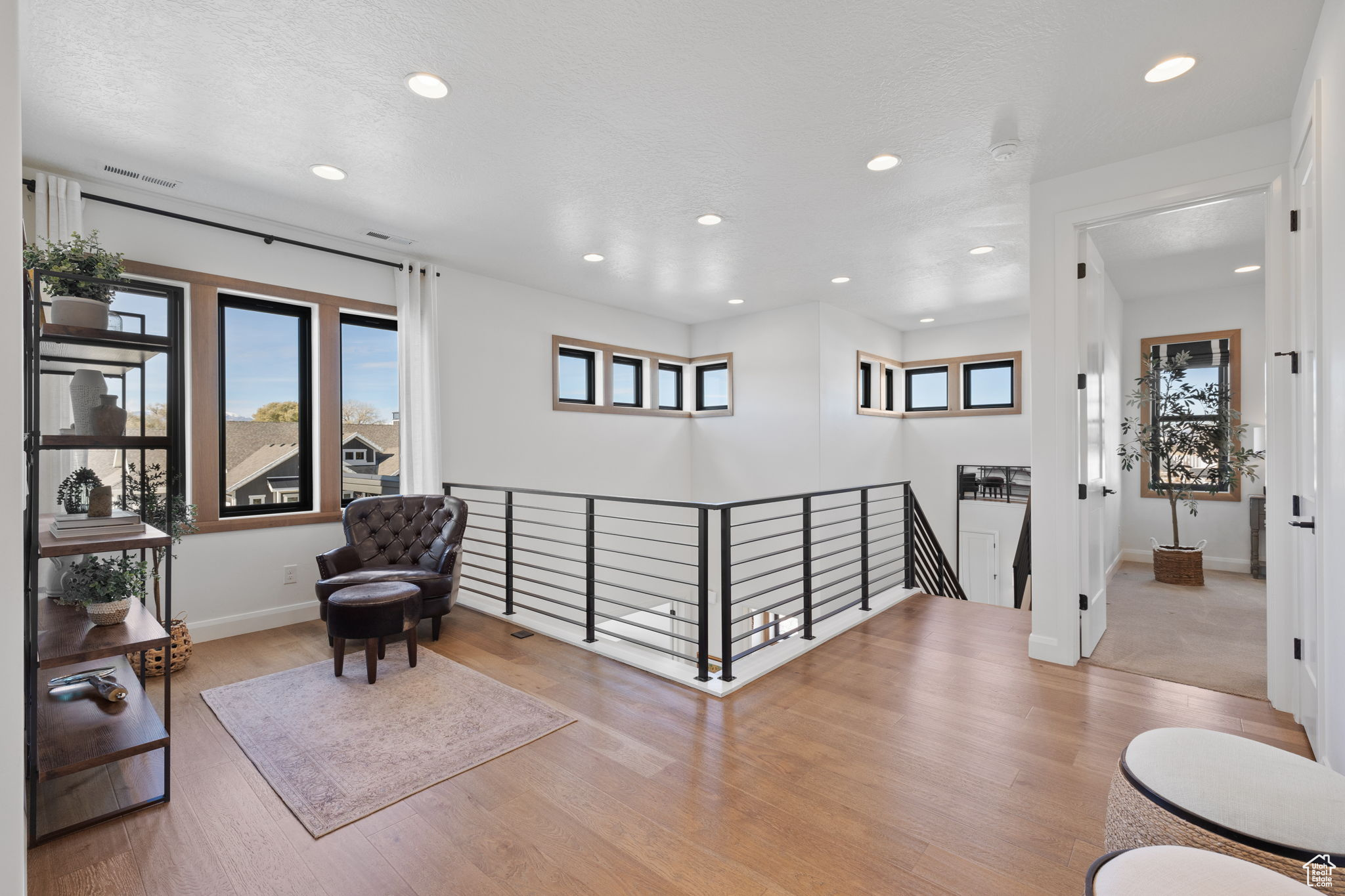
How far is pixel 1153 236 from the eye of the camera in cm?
431

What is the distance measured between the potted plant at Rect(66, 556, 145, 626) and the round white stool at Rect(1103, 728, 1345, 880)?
3015 millimetres

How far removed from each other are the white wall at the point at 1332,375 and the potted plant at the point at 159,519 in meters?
3.79

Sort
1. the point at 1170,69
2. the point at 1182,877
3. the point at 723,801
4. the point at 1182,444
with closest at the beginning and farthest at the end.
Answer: the point at 1182,877
the point at 723,801
the point at 1170,69
the point at 1182,444

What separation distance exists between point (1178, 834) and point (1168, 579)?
5091 mm

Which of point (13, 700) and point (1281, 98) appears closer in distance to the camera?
point (13, 700)

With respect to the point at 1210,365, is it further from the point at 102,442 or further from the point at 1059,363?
the point at 102,442

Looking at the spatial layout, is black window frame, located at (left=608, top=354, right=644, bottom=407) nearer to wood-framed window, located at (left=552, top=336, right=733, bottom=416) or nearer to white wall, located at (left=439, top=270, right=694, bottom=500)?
wood-framed window, located at (left=552, top=336, right=733, bottom=416)

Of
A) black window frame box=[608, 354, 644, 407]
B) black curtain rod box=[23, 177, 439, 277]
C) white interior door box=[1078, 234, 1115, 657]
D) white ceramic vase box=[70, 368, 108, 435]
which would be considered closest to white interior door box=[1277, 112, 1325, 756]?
white interior door box=[1078, 234, 1115, 657]

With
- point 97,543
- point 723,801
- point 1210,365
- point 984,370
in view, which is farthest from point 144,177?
point 1210,365

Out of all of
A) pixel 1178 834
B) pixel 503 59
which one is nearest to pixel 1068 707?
pixel 1178 834

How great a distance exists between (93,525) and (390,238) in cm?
289

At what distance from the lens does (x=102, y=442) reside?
2111mm

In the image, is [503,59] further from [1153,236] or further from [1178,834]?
[1153,236]

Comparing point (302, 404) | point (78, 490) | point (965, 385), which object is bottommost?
point (78, 490)
